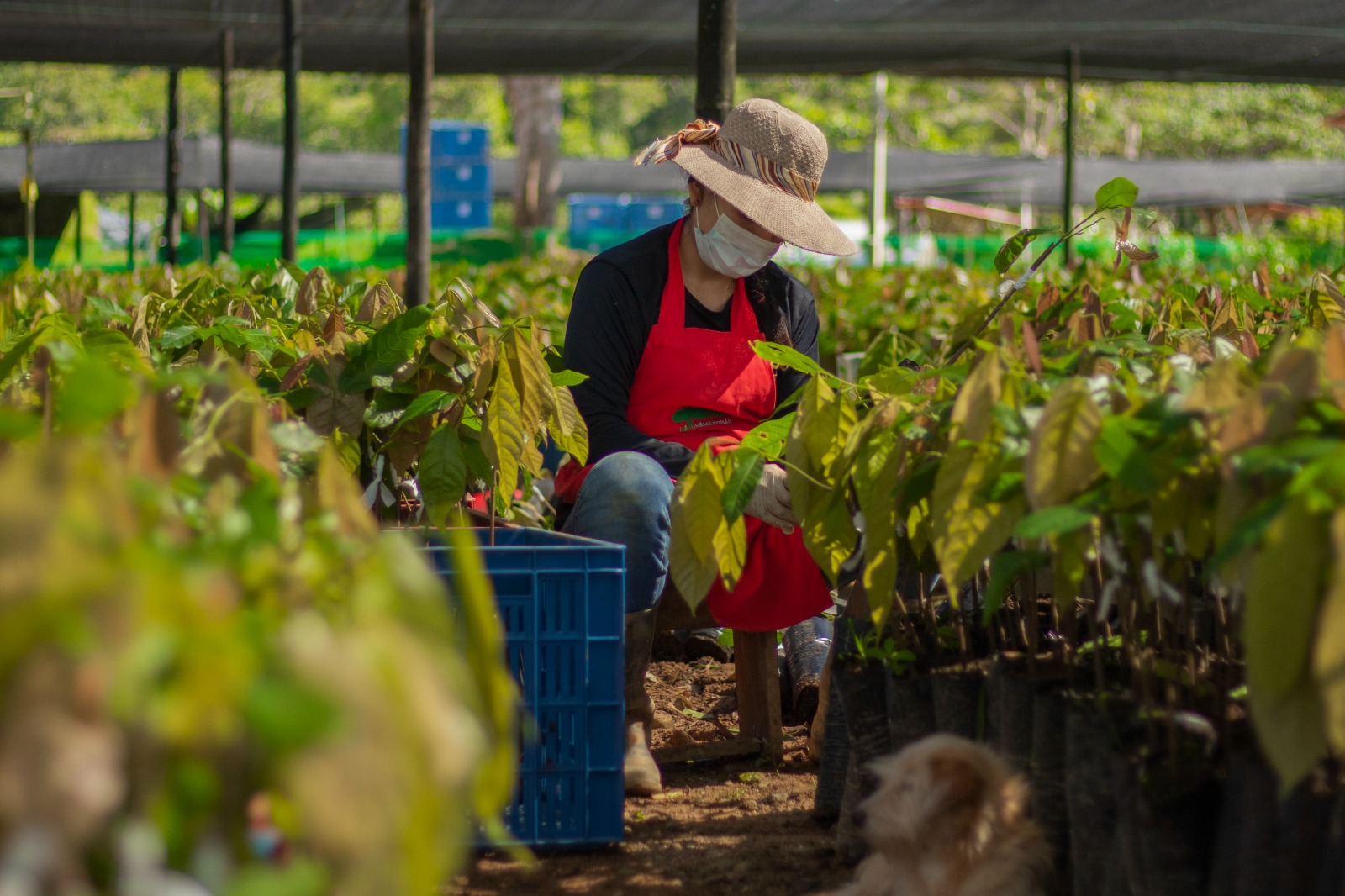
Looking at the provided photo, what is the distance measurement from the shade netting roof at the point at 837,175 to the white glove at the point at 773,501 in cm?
1784

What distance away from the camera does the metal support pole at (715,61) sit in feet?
13.9

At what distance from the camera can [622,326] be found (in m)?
2.93

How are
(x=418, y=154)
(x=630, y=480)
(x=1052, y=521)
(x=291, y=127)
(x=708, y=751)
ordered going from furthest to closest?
(x=291, y=127) < (x=418, y=154) < (x=708, y=751) < (x=630, y=480) < (x=1052, y=521)

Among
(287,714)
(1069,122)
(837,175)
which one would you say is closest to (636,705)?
(287,714)

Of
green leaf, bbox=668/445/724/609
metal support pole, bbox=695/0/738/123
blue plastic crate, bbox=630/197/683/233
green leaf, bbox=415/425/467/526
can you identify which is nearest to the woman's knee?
green leaf, bbox=415/425/467/526

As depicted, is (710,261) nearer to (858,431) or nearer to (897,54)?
(858,431)

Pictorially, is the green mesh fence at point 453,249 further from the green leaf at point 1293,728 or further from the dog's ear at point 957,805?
the green leaf at point 1293,728

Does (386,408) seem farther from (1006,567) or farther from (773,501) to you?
(1006,567)

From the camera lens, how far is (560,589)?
2.21 m

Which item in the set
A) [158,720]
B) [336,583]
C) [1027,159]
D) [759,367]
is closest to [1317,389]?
[336,583]

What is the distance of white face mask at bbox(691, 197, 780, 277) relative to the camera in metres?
2.91

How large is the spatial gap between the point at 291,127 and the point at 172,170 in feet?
16.3

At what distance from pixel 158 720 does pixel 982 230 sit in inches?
1244

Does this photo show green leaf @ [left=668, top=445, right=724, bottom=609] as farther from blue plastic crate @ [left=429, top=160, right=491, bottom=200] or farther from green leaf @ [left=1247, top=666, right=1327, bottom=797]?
blue plastic crate @ [left=429, top=160, right=491, bottom=200]
